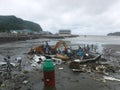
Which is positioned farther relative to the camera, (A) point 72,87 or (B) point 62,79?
(B) point 62,79

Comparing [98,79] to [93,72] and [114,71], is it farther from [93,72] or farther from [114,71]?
[114,71]

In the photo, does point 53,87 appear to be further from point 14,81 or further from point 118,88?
point 118,88

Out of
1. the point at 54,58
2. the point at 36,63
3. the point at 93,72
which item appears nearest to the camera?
the point at 93,72

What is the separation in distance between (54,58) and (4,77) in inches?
403

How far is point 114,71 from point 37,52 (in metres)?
16.6

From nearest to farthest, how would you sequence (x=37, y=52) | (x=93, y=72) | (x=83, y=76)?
(x=83, y=76) → (x=93, y=72) → (x=37, y=52)

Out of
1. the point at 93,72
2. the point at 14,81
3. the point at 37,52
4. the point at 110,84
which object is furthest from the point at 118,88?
the point at 37,52

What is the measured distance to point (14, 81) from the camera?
16.2 m

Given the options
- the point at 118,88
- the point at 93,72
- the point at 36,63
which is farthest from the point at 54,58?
the point at 118,88

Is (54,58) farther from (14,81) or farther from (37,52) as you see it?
(14,81)

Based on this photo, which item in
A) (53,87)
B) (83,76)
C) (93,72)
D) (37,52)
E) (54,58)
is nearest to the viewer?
(53,87)

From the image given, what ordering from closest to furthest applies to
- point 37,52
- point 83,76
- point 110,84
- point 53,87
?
point 53,87 < point 110,84 < point 83,76 < point 37,52

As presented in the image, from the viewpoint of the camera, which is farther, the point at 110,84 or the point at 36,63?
the point at 36,63

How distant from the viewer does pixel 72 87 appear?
1489cm
